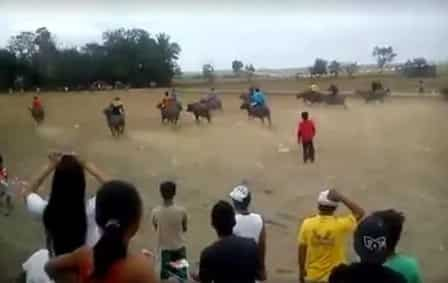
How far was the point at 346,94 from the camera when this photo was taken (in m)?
6.68

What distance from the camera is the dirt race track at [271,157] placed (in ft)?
19.9

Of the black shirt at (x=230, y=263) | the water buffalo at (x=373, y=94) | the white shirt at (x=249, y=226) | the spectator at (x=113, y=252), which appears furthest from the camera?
the water buffalo at (x=373, y=94)

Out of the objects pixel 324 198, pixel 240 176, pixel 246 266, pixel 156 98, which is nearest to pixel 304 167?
pixel 240 176

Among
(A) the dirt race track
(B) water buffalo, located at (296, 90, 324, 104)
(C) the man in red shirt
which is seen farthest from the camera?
(C) the man in red shirt

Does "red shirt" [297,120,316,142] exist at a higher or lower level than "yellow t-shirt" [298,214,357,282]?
lower

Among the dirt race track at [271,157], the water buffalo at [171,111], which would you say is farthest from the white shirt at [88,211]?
the water buffalo at [171,111]

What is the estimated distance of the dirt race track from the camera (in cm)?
606

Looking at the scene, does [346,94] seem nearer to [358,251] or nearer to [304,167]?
[304,167]

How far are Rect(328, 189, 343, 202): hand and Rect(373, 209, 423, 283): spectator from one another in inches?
23.3

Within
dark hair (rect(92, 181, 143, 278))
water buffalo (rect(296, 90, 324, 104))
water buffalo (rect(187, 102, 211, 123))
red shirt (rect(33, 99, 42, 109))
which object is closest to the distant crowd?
dark hair (rect(92, 181, 143, 278))

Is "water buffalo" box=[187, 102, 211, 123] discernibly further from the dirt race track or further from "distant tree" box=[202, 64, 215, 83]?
"distant tree" box=[202, 64, 215, 83]

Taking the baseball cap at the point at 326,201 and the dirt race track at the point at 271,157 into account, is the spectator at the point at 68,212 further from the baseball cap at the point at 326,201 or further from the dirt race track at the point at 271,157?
the dirt race track at the point at 271,157

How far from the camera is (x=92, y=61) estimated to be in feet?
18.6

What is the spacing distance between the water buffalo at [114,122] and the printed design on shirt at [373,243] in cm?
468
